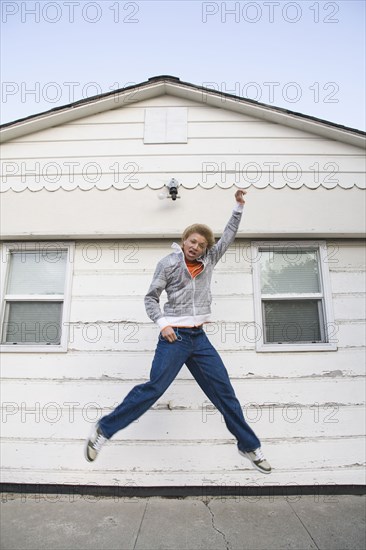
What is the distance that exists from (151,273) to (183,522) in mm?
2295

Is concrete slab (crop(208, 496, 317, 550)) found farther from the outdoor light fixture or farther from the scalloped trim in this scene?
the scalloped trim

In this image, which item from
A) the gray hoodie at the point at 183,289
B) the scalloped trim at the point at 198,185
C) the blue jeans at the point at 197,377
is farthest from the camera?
the scalloped trim at the point at 198,185

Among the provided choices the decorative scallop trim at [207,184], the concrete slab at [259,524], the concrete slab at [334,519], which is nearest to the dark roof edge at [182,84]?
the decorative scallop trim at [207,184]

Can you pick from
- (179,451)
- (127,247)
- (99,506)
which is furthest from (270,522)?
(127,247)

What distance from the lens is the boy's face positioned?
2785 mm

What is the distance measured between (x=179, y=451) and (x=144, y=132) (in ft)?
11.3

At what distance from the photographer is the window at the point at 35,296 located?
3812 millimetres

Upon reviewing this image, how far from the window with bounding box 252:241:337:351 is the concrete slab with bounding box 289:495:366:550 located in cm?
138

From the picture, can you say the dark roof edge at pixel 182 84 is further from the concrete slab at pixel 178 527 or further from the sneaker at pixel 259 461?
the concrete slab at pixel 178 527

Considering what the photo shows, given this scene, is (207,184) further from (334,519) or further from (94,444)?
(334,519)

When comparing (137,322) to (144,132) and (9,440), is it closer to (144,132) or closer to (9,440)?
(9,440)

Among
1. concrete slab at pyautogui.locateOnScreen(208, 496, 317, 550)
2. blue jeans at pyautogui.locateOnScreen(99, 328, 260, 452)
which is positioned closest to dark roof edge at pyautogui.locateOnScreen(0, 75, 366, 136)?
blue jeans at pyautogui.locateOnScreen(99, 328, 260, 452)

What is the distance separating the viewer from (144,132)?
4.10m

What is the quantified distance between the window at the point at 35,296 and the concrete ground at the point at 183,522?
1.46m
